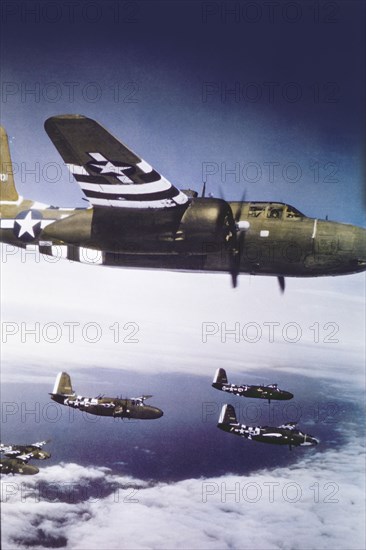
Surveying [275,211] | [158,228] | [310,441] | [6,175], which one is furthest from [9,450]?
[275,211]

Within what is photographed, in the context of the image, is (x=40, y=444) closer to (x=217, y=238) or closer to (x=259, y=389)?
(x=259, y=389)

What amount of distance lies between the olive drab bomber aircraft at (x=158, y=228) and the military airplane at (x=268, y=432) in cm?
205

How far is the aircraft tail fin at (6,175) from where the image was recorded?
7812 mm

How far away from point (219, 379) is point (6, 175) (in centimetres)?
422

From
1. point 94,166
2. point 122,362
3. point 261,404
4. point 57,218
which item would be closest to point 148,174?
point 94,166

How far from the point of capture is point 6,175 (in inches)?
311

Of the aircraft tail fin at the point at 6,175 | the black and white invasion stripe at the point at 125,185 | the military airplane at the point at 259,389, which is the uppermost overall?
the aircraft tail fin at the point at 6,175

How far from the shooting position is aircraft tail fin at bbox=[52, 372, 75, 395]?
7.84 meters

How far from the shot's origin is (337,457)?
7.58 m

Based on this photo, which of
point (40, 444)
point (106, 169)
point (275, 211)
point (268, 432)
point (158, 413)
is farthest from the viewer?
point (158, 413)

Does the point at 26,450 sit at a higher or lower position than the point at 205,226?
lower

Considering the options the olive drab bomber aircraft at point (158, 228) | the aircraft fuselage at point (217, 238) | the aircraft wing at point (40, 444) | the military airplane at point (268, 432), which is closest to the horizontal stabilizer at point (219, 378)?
the military airplane at point (268, 432)

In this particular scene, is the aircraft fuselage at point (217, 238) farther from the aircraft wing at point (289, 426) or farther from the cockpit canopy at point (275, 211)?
the aircraft wing at point (289, 426)

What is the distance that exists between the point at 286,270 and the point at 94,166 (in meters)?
2.65
